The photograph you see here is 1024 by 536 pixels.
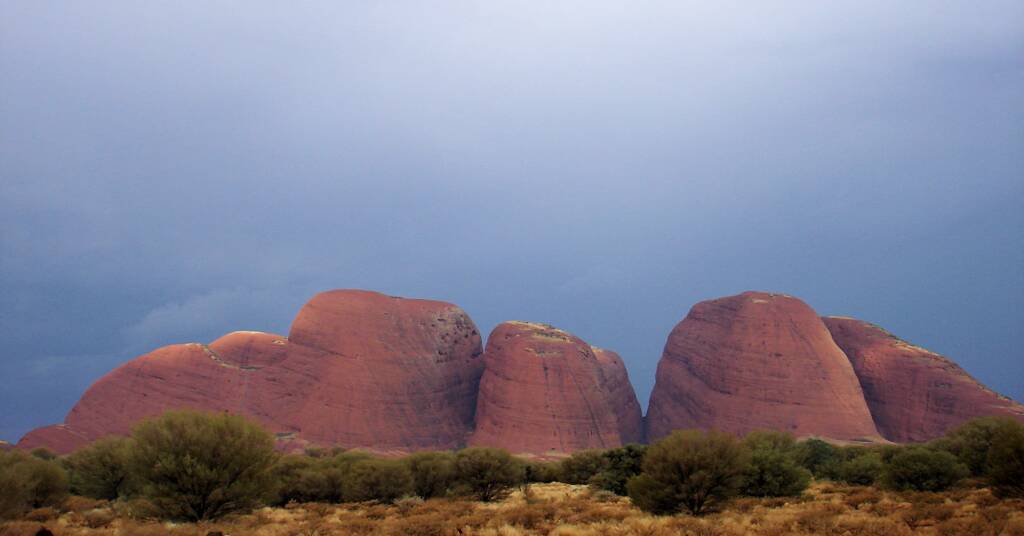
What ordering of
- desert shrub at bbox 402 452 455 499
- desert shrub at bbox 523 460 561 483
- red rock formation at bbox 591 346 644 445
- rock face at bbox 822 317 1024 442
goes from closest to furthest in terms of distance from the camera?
desert shrub at bbox 402 452 455 499, desert shrub at bbox 523 460 561 483, rock face at bbox 822 317 1024 442, red rock formation at bbox 591 346 644 445

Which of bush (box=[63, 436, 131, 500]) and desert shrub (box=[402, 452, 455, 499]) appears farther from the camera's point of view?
bush (box=[63, 436, 131, 500])

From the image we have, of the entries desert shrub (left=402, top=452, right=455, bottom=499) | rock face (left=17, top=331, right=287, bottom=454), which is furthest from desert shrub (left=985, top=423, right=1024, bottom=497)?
rock face (left=17, top=331, right=287, bottom=454)

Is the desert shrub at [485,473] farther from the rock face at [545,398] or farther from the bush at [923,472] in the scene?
the rock face at [545,398]

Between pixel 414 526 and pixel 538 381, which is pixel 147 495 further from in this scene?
pixel 538 381

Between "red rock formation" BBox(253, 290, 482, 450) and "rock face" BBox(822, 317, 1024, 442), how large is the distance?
44549 millimetres

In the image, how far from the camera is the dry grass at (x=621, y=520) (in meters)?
11.1

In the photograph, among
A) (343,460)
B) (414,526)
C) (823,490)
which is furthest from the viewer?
(343,460)

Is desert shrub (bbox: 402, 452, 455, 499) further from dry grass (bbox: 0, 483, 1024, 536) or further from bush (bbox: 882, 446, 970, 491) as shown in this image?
bush (bbox: 882, 446, 970, 491)

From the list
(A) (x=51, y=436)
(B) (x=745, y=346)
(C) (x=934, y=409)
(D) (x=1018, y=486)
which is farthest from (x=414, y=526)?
(C) (x=934, y=409)

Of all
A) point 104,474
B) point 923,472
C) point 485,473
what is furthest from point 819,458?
point 104,474

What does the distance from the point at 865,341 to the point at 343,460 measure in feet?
211

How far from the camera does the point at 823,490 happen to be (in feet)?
64.0

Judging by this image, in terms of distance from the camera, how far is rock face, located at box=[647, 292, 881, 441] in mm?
57281

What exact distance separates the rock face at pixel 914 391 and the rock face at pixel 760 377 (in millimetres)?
4303
